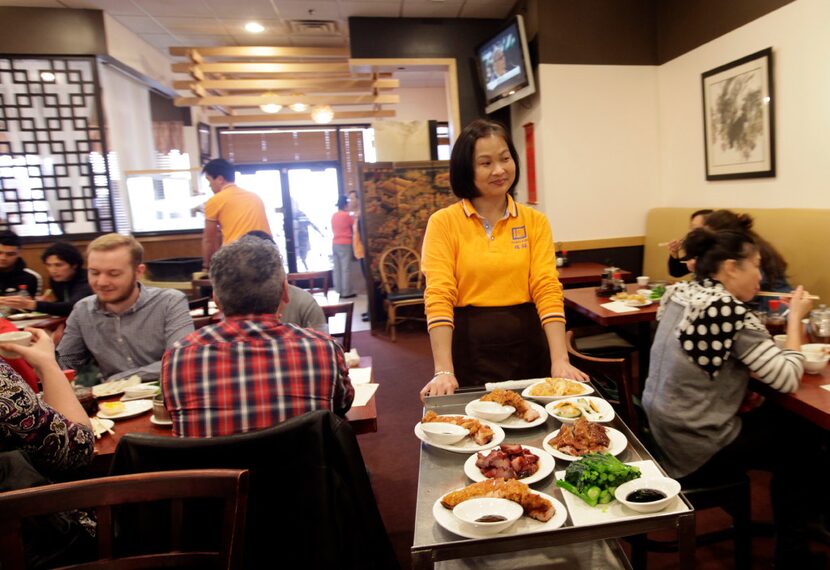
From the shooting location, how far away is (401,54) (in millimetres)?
5848

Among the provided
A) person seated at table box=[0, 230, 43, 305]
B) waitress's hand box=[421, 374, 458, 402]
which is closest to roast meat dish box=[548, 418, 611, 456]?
waitress's hand box=[421, 374, 458, 402]

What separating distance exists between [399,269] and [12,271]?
3536 millimetres

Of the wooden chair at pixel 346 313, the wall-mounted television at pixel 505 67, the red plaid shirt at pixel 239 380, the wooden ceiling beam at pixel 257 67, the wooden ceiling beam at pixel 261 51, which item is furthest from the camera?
the wooden ceiling beam at pixel 257 67

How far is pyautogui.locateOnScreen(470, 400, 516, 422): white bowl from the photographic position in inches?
50.5

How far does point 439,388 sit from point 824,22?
12.1ft

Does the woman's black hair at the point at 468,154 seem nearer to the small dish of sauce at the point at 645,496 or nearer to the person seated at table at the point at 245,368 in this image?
the person seated at table at the point at 245,368

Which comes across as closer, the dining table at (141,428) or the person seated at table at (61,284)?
the dining table at (141,428)

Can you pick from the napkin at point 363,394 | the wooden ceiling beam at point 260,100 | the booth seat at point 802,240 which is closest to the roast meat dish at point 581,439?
the napkin at point 363,394

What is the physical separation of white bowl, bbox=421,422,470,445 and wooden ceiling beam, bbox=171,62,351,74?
6.19m

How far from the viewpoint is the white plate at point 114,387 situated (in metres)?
2.01

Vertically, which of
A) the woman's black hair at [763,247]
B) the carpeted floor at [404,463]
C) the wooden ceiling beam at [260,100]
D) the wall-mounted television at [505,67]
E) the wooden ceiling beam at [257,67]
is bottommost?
the carpeted floor at [404,463]

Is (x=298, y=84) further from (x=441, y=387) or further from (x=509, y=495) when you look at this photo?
(x=509, y=495)

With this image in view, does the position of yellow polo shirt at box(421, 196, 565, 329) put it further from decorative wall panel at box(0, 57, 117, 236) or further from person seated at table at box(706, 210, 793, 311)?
decorative wall panel at box(0, 57, 117, 236)

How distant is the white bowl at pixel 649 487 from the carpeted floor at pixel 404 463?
140 centimetres
